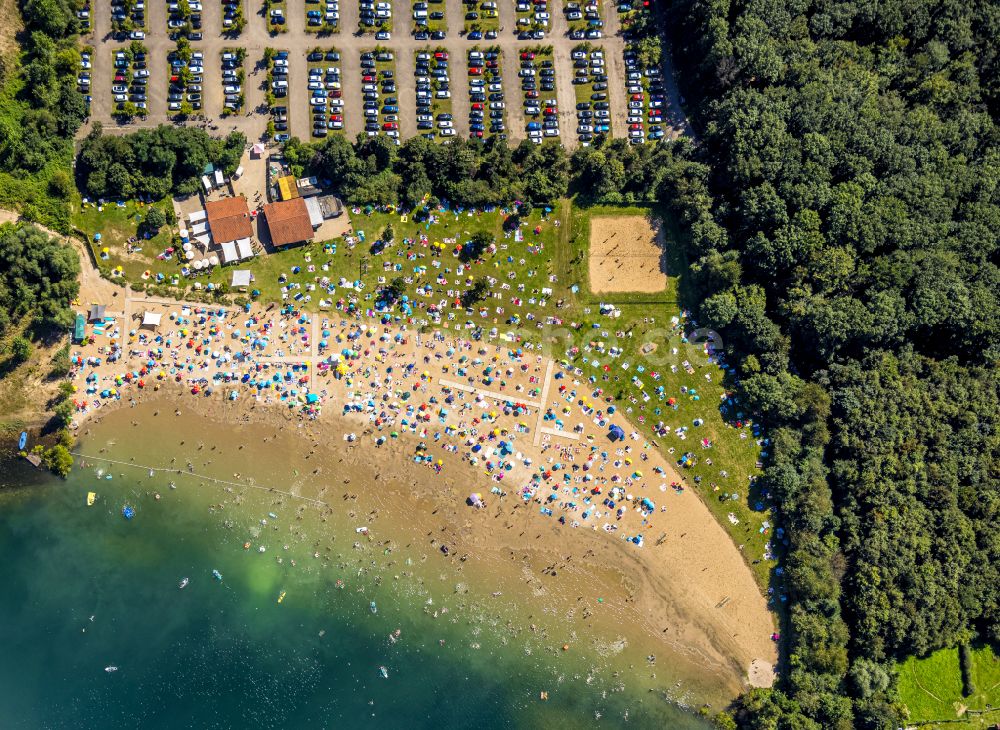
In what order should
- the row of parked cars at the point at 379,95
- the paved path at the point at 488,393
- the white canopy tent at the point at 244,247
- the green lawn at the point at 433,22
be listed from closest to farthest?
the white canopy tent at the point at 244,247, the paved path at the point at 488,393, the row of parked cars at the point at 379,95, the green lawn at the point at 433,22

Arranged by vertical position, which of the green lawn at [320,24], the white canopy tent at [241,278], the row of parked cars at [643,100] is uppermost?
the green lawn at [320,24]

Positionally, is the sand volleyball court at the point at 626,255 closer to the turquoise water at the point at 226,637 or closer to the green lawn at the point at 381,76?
the green lawn at the point at 381,76

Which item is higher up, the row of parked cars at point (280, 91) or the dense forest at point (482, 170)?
the row of parked cars at point (280, 91)

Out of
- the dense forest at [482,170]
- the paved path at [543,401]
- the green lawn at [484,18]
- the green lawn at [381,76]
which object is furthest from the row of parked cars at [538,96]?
the paved path at [543,401]

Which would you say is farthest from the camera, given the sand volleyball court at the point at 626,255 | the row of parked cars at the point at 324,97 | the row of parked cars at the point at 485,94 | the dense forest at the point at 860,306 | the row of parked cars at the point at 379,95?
the row of parked cars at the point at 485,94

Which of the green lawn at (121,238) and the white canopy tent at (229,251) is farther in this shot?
the white canopy tent at (229,251)
